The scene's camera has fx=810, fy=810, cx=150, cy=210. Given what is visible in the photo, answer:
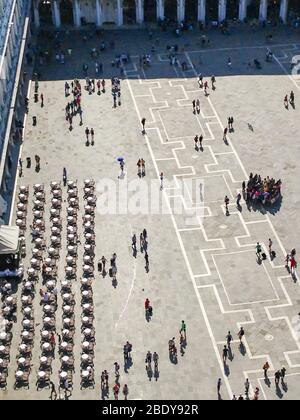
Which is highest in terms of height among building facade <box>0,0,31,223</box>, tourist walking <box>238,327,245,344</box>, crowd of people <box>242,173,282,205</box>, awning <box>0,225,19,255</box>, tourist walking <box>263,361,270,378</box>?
building facade <box>0,0,31,223</box>

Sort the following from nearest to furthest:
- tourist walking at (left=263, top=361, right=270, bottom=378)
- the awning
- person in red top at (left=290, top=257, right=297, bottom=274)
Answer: tourist walking at (left=263, top=361, right=270, bottom=378) → the awning → person in red top at (left=290, top=257, right=297, bottom=274)

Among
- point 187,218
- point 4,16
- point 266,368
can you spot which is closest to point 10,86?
point 4,16

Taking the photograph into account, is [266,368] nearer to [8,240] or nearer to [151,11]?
[8,240]

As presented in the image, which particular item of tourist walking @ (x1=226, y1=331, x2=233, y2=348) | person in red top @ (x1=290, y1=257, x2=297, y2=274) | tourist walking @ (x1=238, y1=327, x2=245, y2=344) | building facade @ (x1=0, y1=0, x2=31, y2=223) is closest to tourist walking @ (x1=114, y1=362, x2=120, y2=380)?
tourist walking @ (x1=226, y1=331, x2=233, y2=348)

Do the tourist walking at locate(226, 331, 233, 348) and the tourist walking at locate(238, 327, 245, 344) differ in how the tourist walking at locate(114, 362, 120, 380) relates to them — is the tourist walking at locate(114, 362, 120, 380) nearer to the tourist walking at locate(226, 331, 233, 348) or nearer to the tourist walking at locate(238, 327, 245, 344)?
the tourist walking at locate(226, 331, 233, 348)

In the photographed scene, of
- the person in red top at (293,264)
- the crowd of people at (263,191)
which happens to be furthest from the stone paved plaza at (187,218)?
the crowd of people at (263,191)

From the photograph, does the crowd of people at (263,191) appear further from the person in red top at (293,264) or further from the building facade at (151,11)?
the building facade at (151,11)
